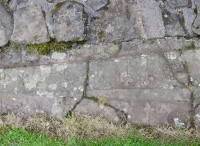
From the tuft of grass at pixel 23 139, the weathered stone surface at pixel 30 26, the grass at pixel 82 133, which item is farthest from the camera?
the weathered stone surface at pixel 30 26

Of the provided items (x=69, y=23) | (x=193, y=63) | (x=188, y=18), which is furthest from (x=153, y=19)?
(x=69, y=23)

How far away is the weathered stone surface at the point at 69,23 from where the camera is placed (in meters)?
3.06

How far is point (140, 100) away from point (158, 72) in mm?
286

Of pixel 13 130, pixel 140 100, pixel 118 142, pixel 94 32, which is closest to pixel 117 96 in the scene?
pixel 140 100

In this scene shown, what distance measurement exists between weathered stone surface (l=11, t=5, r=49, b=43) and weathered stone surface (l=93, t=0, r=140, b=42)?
1.61 feet

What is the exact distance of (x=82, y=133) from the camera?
3014 millimetres

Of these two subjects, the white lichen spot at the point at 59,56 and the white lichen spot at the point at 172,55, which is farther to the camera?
the white lichen spot at the point at 59,56

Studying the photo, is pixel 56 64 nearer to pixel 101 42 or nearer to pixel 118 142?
pixel 101 42

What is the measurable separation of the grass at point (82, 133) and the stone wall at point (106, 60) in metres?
0.07

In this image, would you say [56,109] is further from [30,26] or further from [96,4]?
[96,4]

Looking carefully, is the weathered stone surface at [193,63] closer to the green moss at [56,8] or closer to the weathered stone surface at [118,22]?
the weathered stone surface at [118,22]

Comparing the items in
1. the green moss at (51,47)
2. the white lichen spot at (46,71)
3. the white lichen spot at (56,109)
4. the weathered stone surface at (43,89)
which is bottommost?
the white lichen spot at (56,109)

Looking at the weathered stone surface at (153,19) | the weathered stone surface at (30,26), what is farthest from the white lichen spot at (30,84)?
the weathered stone surface at (153,19)

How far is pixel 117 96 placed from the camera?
3.02 m
